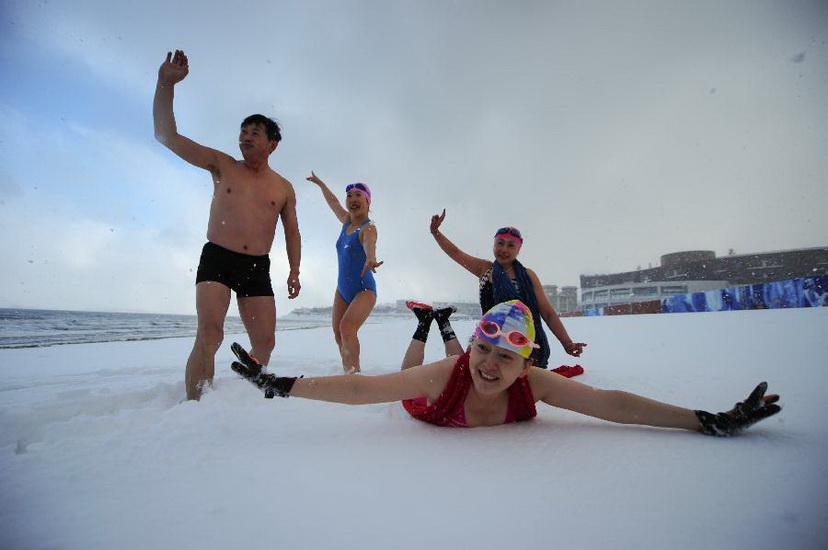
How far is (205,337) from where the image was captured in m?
2.46

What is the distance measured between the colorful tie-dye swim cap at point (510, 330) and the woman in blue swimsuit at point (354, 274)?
1813 mm

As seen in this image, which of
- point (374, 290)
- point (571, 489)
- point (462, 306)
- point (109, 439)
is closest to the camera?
point (571, 489)

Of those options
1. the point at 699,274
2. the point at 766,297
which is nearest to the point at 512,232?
the point at 766,297

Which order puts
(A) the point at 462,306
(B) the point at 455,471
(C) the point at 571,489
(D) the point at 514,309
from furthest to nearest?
(A) the point at 462,306 < (D) the point at 514,309 < (B) the point at 455,471 < (C) the point at 571,489

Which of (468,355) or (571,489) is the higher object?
(468,355)

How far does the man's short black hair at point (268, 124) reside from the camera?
9.73ft

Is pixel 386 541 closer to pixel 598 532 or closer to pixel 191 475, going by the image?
pixel 598 532

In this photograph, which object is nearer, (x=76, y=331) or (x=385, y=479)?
(x=385, y=479)

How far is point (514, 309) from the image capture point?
201 centimetres

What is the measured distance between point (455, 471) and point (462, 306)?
323 ft

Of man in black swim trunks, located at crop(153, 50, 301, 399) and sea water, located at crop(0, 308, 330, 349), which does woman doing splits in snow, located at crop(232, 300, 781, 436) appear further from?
sea water, located at crop(0, 308, 330, 349)

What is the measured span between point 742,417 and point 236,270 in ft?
10.3

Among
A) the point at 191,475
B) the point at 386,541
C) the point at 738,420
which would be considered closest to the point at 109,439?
the point at 191,475

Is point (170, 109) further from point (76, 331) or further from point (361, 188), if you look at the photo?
point (76, 331)
